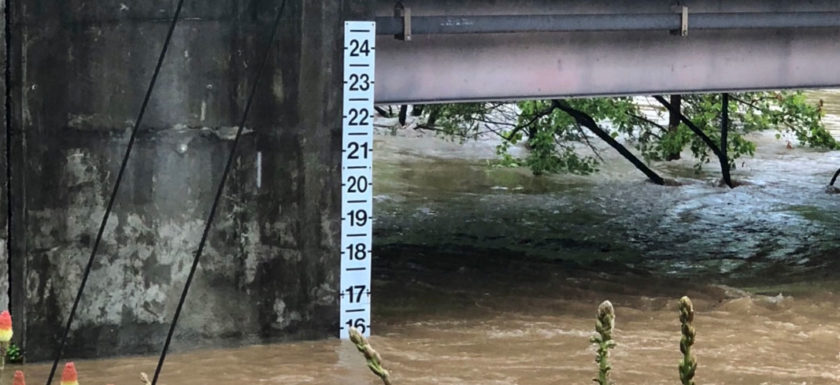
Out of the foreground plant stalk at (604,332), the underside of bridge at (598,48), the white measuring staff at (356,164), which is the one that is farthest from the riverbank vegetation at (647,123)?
the foreground plant stalk at (604,332)

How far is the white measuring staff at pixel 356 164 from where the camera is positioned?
24.7 feet

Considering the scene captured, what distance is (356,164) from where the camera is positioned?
300 inches

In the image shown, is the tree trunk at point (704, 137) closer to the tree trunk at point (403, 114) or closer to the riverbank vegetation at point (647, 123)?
the riverbank vegetation at point (647, 123)

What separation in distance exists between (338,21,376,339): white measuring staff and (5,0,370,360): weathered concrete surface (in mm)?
69

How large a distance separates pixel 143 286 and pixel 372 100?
1.74 m

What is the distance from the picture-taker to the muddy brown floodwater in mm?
7539

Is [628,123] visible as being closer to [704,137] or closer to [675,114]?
[675,114]

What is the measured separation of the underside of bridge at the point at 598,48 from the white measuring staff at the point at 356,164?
363mm

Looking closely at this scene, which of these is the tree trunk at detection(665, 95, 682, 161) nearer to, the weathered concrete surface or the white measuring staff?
the white measuring staff

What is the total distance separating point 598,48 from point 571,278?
7.94ft

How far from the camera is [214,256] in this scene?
732 centimetres

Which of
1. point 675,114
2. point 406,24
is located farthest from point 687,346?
point 675,114

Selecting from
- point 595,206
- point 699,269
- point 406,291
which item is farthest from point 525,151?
point 406,291

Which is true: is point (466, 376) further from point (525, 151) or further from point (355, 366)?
point (525, 151)
